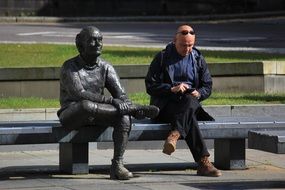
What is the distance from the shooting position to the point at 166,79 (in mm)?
9922

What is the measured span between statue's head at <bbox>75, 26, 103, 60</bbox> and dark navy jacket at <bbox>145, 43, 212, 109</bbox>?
714 mm

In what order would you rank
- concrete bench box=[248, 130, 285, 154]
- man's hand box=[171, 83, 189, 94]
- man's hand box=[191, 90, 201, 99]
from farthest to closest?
man's hand box=[191, 90, 201, 99], man's hand box=[171, 83, 189, 94], concrete bench box=[248, 130, 285, 154]

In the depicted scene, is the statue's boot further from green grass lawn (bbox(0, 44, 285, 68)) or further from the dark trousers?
green grass lawn (bbox(0, 44, 285, 68))

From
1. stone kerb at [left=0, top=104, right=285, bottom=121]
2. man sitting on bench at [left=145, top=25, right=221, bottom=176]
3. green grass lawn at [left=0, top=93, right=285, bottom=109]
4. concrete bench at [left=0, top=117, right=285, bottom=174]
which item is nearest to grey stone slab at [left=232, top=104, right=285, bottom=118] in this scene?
stone kerb at [left=0, top=104, right=285, bottom=121]

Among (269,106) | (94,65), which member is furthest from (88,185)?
(269,106)

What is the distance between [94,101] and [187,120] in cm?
95

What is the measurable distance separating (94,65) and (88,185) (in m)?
1.16

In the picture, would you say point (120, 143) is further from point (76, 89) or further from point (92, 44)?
point (92, 44)

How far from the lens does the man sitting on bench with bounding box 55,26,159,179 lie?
934 centimetres

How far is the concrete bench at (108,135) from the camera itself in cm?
944

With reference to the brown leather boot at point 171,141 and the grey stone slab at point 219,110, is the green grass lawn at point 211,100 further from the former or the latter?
the brown leather boot at point 171,141

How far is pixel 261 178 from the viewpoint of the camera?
32.0 ft

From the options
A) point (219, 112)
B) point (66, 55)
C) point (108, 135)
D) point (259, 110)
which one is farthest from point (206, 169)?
point (66, 55)

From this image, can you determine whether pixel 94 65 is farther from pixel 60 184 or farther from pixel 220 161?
pixel 220 161
